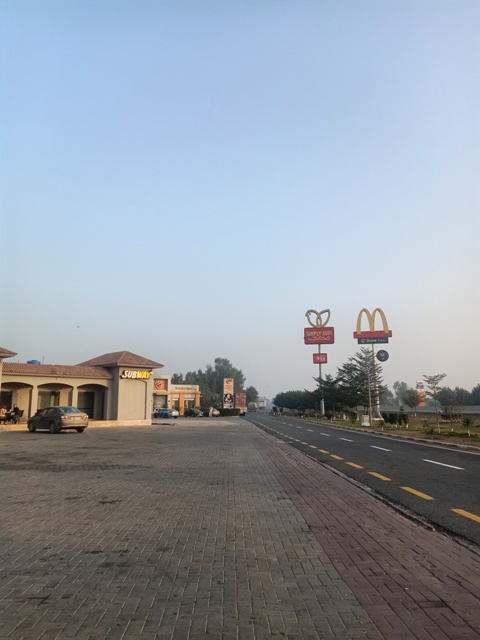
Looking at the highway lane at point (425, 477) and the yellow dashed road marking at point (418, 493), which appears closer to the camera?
the highway lane at point (425, 477)

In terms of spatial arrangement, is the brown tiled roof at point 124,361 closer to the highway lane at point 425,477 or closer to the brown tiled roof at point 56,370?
the brown tiled roof at point 56,370

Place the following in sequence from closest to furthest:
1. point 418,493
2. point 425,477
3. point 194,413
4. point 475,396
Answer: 1. point 418,493
2. point 425,477
3. point 194,413
4. point 475,396

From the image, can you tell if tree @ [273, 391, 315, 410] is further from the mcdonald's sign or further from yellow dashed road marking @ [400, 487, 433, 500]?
yellow dashed road marking @ [400, 487, 433, 500]

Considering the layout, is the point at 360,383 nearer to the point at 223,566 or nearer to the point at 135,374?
the point at 135,374

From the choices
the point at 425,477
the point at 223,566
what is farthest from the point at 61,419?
the point at 223,566

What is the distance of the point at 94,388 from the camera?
39.0 meters

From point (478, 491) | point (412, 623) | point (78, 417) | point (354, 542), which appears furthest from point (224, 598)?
point (78, 417)

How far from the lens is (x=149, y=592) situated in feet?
14.2

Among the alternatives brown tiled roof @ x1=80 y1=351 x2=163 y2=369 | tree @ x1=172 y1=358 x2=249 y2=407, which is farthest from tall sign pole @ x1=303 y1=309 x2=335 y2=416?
tree @ x1=172 y1=358 x2=249 y2=407

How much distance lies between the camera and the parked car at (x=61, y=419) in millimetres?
26087

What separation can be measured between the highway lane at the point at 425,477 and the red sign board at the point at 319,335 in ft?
178

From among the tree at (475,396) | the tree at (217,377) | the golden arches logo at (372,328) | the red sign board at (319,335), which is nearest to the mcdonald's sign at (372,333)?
the golden arches logo at (372,328)

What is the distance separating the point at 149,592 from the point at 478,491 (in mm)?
7577

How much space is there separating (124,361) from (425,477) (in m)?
28.8
